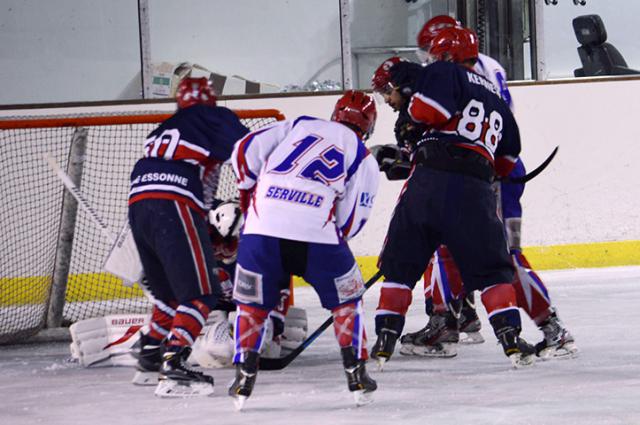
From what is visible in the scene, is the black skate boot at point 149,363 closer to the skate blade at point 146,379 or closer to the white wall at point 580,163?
the skate blade at point 146,379

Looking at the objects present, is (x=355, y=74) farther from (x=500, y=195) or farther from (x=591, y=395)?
(x=591, y=395)

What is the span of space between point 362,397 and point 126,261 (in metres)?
1.10

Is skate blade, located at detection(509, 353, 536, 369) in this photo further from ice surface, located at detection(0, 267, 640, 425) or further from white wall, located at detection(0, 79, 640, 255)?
white wall, located at detection(0, 79, 640, 255)

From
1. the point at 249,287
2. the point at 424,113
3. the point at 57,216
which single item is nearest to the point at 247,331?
the point at 249,287

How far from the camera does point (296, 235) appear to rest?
3.12 meters

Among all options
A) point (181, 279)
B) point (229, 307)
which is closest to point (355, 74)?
point (229, 307)

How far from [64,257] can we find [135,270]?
3.52 ft

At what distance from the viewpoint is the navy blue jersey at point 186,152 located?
353cm

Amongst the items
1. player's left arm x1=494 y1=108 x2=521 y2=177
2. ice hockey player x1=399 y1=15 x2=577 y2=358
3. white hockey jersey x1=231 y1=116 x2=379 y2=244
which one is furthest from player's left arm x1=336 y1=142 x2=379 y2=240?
ice hockey player x1=399 y1=15 x2=577 y2=358

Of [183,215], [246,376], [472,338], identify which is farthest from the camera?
[472,338]

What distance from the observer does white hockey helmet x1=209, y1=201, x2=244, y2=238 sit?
3.86 meters

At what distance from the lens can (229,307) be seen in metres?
4.12

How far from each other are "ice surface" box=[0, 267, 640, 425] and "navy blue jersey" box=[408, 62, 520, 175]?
729 millimetres

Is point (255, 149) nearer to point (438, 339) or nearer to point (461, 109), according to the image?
point (461, 109)
